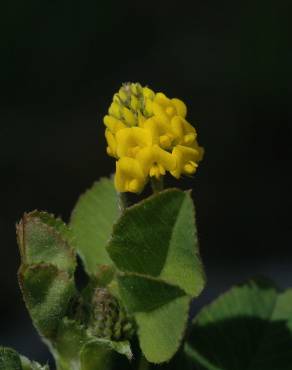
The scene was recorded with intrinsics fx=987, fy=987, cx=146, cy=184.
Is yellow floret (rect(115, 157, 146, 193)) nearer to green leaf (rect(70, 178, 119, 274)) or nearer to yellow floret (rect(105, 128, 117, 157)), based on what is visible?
yellow floret (rect(105, 128, 117, 157))

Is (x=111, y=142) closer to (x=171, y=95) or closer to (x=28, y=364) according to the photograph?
(x=28, y=364)

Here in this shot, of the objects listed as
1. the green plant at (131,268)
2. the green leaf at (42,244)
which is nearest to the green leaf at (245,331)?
the green plant at (131,268)

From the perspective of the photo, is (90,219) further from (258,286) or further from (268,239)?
(268,239)

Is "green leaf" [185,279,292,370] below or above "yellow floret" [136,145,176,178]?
below

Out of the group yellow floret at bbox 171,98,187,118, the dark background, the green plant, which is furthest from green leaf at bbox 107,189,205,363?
the dark background

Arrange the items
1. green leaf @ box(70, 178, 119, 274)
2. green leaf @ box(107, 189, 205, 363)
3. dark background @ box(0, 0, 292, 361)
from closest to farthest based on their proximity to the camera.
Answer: green leaf @ box(107, 189, 205, 363) → green leaf @ box(70, 178, 119, 274) → dark background @ box(0, 0, 292, 361)

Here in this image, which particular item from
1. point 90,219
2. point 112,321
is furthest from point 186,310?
point 90,219

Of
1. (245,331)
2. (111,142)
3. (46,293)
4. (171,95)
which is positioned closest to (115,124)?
(111,142)
